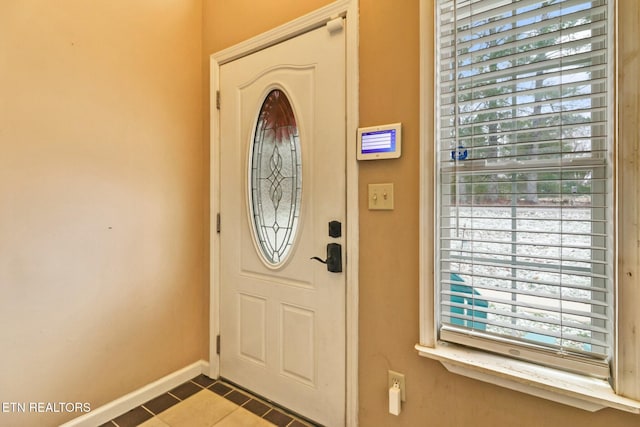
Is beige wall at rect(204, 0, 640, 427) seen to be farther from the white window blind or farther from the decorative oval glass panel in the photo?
the decorative oval glass panel

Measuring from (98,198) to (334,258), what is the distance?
1.33m

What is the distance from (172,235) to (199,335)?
0.75m

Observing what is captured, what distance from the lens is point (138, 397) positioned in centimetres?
187

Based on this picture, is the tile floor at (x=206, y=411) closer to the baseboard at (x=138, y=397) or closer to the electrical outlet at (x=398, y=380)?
the baseboard at (x=138, y=397)

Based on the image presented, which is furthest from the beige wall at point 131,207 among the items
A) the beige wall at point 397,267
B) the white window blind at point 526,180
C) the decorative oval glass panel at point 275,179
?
the decorative oval glass panel at point 275,179

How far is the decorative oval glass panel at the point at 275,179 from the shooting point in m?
1.79

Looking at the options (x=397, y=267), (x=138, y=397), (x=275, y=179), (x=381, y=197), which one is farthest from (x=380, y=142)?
(x=138, y=397)

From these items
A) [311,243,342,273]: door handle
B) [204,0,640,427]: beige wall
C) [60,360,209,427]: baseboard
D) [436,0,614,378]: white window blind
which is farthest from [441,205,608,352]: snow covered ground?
[60,360,209,427]: baseboard

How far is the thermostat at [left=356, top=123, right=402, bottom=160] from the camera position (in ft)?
4.65

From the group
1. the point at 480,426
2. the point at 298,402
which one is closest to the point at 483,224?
the point at 480,426

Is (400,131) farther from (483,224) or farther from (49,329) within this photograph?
(49,329)

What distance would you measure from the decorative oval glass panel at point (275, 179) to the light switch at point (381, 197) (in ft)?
1.45

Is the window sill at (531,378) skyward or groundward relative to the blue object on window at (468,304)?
groundward

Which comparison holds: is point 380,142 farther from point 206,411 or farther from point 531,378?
point 206,411
